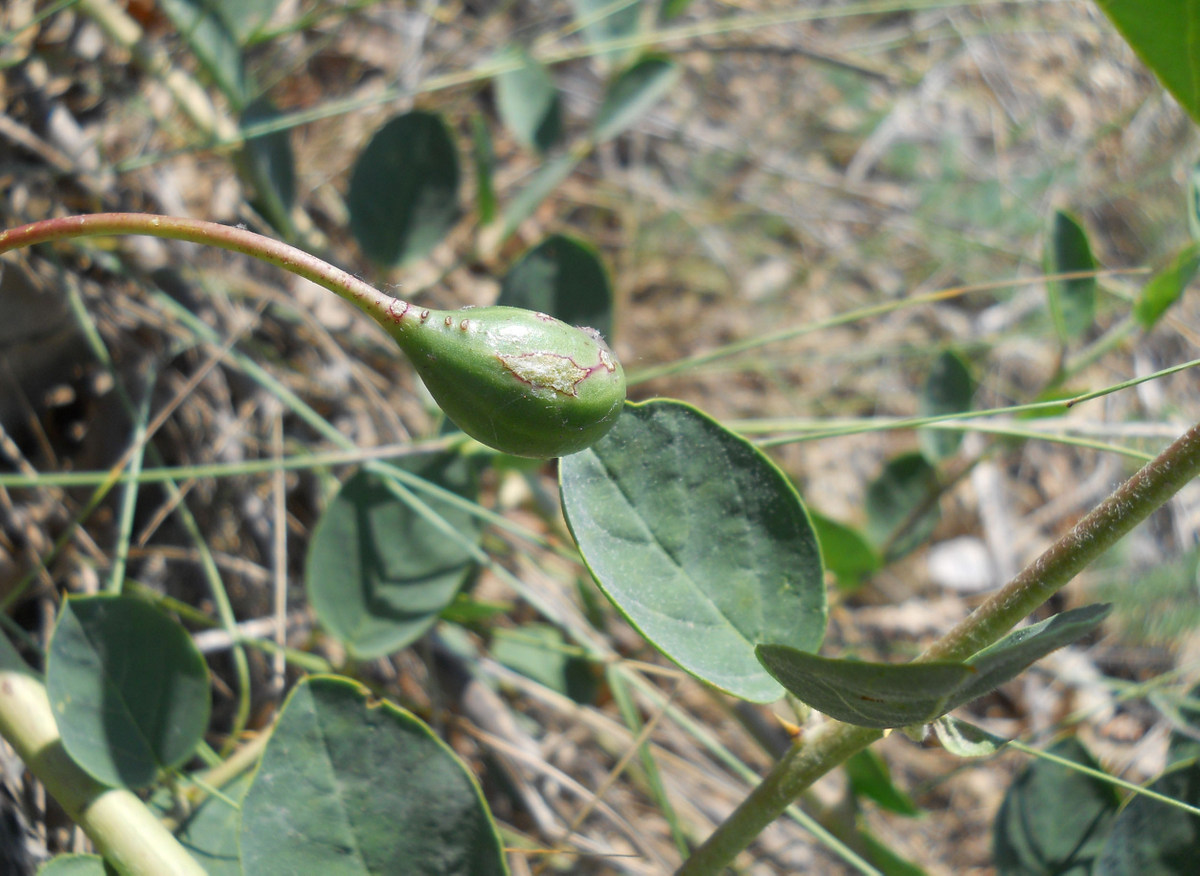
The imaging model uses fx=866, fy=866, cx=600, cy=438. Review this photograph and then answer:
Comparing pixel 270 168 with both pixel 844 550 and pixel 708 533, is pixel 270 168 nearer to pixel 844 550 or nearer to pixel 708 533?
pixel 708 533

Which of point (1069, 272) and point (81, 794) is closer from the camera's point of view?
point (81, 794)

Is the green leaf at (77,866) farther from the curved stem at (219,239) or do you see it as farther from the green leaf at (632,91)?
the green leaf at (632,91)

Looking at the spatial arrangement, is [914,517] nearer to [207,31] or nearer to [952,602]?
[952,602]

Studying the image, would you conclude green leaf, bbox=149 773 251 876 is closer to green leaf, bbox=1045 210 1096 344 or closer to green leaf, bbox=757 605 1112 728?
green leaf, bbox=757 605 1112 728

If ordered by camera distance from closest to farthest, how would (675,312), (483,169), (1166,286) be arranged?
(1166,286), (483,169), (675,312)

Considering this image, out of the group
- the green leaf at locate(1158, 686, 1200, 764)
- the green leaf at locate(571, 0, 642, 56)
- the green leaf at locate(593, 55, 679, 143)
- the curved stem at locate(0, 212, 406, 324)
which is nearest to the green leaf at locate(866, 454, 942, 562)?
the green leaf at locate(1158, 686, 1200, 764)

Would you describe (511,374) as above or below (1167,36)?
below

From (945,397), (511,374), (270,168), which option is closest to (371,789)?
(511,374)

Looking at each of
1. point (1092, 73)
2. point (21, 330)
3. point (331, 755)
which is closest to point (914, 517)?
point (331, 755)
